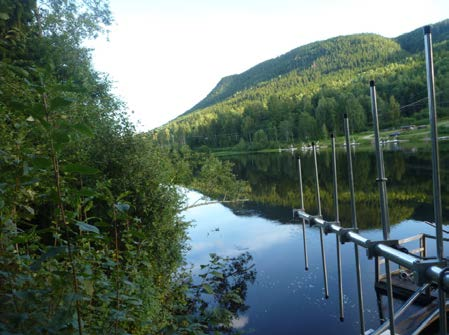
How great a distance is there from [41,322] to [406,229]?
25042 mm

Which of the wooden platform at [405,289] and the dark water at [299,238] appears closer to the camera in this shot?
the wooden platform at [405,289]

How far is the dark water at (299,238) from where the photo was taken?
14.3m

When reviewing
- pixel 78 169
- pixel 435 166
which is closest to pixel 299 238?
pixel 435 166

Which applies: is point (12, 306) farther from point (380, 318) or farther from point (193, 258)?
point (193, 258)

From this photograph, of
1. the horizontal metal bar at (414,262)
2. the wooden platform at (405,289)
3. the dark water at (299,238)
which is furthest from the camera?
the dark water at (299,238)

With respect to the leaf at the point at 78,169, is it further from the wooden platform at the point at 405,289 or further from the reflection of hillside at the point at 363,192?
the reflection of hillside at the point at 363,192

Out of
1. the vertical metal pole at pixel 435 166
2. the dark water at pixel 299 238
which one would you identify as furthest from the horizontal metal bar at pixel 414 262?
the dark water at pixel 299 238

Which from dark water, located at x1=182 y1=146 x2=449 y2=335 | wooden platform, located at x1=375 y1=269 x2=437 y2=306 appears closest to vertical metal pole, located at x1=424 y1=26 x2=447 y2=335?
wooden platform, located at x1=375 y1=269 x2=437 y2=306

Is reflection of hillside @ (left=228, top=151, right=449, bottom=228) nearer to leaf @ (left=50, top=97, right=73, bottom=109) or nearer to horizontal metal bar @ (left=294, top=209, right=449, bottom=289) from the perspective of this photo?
horizontal metal bar @ (left=294, top=209, right=449, bottom=289)

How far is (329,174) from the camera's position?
48469 mm

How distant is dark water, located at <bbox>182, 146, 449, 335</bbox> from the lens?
14.3 metres

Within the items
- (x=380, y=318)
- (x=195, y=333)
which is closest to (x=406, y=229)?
(x=380, y=318)

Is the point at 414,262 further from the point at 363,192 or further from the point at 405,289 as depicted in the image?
the point at 363,192

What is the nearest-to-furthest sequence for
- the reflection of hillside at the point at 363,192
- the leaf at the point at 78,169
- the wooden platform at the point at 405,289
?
1. the leaf at the point at 78,169
2. the wooden platform at the point at 405,289
3. the reflection of hillside at the point at 363,192
